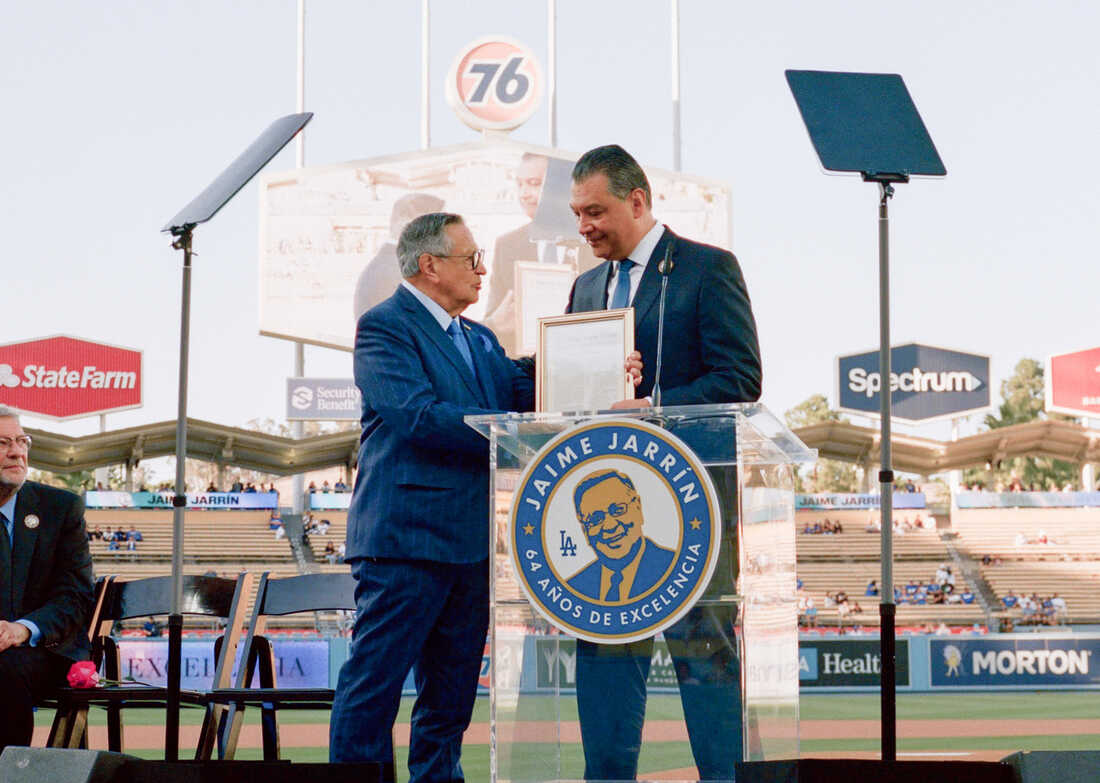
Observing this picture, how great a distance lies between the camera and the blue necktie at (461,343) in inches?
183

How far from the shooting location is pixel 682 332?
13.8 ft

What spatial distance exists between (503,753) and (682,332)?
1295mm

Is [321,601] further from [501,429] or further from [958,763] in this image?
[958,763]

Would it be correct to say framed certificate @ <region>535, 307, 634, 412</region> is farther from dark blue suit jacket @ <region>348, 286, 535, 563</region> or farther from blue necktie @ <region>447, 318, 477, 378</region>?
blue necktie @ <region>447, 318, 477, 378</region>

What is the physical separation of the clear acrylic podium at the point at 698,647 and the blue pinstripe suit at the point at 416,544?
57cm

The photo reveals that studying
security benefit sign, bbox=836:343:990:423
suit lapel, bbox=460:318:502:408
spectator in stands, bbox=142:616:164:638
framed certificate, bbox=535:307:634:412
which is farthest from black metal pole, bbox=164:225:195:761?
security benefit sign, bbox=836:343:990:423

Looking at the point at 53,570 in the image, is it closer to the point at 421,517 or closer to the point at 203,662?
the point at 421,517

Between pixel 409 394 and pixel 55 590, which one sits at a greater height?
pixel 409 394

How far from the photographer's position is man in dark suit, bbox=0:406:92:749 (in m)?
5.20

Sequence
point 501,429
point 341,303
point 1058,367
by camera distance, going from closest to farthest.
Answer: point 501,429
point 341,303
point 1058,367

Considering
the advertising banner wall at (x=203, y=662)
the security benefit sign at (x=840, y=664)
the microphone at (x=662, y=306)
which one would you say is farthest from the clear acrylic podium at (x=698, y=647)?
the security benefit sign at (x=840, y=664)

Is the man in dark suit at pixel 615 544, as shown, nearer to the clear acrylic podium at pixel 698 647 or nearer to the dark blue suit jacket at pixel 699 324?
the clear acrylic podium at pixel 698 647

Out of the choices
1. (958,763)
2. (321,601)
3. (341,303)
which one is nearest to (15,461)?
(321,601)

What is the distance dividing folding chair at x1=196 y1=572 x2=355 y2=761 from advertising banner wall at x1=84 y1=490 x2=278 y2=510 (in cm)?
2936
